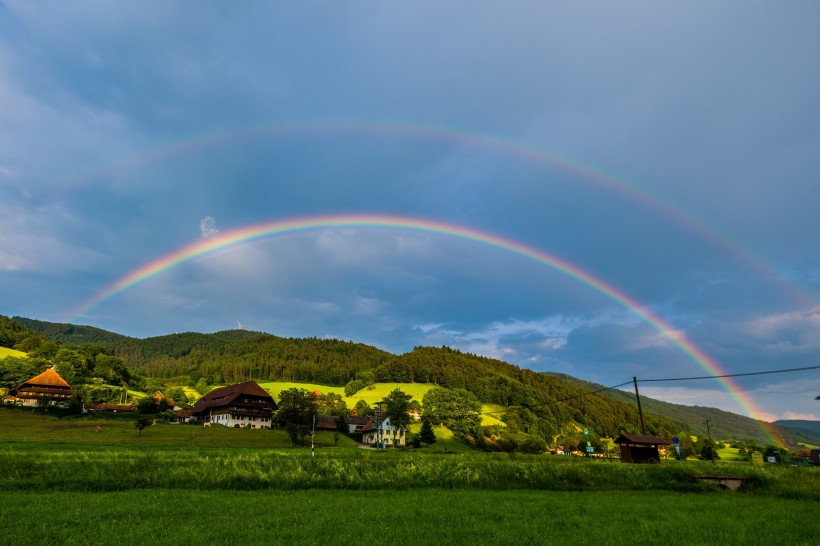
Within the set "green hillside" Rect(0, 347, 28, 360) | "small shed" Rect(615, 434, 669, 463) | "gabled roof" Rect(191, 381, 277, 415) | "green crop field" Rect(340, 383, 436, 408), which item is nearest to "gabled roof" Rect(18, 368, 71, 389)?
"gabled roof" Rect(191, 381, 277, 415)

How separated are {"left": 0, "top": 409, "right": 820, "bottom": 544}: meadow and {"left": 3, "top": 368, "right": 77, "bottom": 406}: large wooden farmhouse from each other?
106674mm

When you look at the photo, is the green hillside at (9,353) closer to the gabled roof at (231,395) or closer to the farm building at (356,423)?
the gabled roof at (231,395)

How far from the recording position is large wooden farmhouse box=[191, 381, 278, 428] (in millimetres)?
113938

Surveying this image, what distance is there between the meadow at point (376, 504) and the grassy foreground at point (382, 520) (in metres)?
0.05

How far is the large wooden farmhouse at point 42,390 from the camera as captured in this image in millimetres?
108000

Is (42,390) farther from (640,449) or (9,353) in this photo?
(640,449)

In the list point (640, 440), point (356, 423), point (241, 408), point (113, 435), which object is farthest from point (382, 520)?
point (356, 423)

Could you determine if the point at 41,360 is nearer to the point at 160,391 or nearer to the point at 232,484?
the point at 160,391

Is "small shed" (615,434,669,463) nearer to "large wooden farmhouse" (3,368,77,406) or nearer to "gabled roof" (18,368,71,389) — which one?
"large wooden farmhouse" (3,368,77,406)

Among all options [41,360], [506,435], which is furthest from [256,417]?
[41,360]

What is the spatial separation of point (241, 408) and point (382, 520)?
11231 centimetres

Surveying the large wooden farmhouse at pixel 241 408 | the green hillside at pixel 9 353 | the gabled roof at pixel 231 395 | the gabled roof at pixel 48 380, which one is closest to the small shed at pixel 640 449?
the large wooden farmhouse at pixel 241 408

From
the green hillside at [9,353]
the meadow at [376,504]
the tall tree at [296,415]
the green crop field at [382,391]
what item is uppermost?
the green hillside at [9,353]

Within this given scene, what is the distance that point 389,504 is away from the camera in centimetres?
1839
